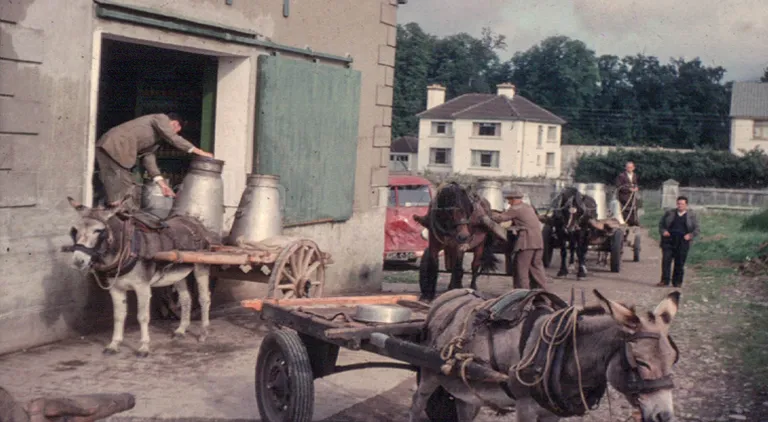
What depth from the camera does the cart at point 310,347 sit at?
6387mm

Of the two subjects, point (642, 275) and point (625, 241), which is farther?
point (625, 241)

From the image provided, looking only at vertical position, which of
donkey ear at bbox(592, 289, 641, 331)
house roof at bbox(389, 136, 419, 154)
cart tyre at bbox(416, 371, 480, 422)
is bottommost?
cart tyre at bbox(416, 371, 480, 422)

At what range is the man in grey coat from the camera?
10656 millimetres

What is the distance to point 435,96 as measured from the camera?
70.9 meters

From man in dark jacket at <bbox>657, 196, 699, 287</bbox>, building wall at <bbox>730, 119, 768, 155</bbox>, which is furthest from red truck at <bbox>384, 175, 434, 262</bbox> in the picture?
building wall at <bbox>730, 119, 768, 155</bbox>

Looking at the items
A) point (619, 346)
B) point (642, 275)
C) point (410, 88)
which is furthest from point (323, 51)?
point (410, 88)

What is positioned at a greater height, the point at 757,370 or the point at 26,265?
the point at 26,265

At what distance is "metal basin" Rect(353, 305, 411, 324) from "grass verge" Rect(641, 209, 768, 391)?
4.58 metres

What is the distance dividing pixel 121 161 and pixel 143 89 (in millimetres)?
3298

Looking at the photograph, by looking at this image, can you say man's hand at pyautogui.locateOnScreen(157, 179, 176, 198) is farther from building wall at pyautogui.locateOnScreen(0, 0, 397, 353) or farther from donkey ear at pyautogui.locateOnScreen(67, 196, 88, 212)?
donkey ear at pyautogui.locateOnScreen(67, 196, 88, 212)

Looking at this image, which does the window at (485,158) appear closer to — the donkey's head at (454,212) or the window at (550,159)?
the window at (550,159)

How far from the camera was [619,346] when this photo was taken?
16.4 feet

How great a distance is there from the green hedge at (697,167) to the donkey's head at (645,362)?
179ft

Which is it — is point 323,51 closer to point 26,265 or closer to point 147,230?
point 147,230
